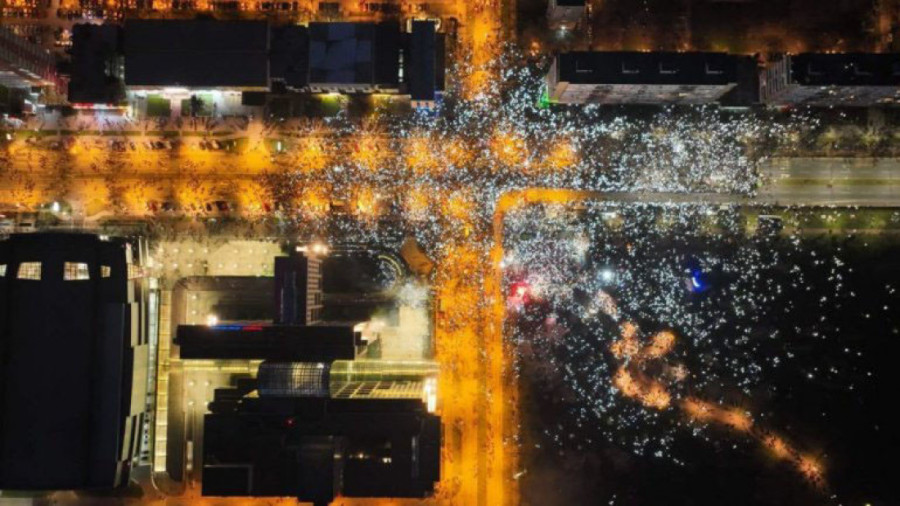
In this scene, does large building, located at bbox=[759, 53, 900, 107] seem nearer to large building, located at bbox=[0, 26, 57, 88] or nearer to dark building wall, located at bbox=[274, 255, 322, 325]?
dark building wall, located at bbox=[274, 255, 322, 325]

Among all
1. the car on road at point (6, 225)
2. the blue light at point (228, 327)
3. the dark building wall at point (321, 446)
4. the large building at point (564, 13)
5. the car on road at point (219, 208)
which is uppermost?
the large building at point (564, 13)

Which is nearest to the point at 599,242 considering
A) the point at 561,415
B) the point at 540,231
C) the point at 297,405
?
the point at 540,231

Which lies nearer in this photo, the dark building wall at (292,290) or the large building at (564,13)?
the dark building wall at (292,290)

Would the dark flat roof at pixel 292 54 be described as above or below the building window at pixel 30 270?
above

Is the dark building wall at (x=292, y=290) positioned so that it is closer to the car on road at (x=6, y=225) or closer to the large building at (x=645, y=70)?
the large building at (x=645, y=70)

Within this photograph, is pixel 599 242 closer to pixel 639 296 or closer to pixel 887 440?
pixel 639 296

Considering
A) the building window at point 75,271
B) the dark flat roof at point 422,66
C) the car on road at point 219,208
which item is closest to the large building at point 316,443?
the building window at point 75,271
